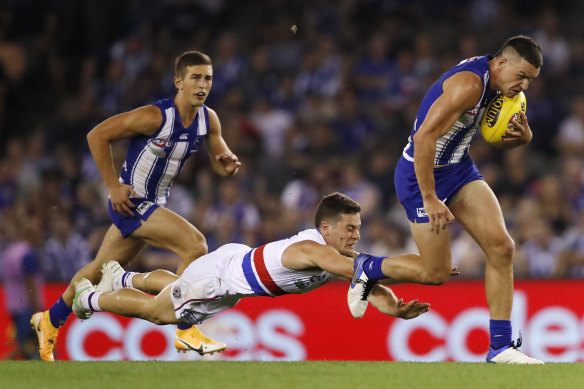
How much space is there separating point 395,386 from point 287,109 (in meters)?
8.18

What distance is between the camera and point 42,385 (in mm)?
5668

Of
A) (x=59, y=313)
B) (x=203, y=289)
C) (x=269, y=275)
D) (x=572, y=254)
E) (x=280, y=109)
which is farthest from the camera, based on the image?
(x=280, y=109)

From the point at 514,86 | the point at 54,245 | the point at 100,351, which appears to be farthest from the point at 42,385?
the point at 54,245

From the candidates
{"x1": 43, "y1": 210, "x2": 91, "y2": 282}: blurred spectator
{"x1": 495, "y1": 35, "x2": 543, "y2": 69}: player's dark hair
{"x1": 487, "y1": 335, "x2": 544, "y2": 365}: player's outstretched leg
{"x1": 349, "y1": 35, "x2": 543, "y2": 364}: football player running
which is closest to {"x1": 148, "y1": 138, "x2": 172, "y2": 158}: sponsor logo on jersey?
{"x1": 349, "y1": 35, "x2": 543, "y2": 364}: football player running

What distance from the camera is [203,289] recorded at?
695 cm

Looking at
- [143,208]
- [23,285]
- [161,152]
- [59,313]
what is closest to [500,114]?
[161,152]

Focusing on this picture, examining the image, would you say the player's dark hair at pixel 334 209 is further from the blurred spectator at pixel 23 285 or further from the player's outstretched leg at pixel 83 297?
the blurred spectator at pixel 23 285

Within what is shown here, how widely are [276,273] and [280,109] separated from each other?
6.91m

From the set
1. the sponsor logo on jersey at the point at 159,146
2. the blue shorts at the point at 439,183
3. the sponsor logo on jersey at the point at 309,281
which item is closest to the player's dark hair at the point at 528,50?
the blue shorts at the point at 439,183

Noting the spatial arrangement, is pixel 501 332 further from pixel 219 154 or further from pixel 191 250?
pixel 219 154

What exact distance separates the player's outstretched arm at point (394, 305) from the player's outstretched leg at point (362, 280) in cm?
17

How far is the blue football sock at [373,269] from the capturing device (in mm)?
6574

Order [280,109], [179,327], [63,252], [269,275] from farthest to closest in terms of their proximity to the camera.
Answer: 1. [280,109]
2. [63,252]
3. [179,327]
4. [269,275]

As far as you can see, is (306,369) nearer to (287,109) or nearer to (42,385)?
(42,385)
